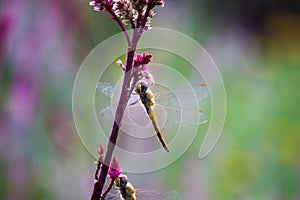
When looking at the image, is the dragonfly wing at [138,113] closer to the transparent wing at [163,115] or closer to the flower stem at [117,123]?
the transparent wing at [163,115]

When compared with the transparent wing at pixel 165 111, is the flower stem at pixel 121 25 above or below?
above

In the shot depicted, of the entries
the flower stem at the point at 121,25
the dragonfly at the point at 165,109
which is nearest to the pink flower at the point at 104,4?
the flower stem at the point at 121,25

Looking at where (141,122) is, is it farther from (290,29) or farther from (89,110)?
(290,29)

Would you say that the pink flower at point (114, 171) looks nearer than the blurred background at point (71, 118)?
Yes

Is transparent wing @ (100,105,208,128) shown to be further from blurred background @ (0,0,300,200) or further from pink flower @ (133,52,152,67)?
blurred background @ (0,0,300,200)

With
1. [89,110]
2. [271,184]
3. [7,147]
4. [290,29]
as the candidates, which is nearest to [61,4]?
[89,110]

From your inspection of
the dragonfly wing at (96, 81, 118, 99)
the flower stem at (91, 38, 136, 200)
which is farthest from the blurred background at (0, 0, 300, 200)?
the flower stem at (91, 38, 136, 200)

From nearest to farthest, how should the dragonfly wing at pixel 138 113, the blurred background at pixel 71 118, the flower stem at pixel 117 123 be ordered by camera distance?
the flower stem at pixel 117 123
the dragonfly wing at pixel 138 113
the blurred background at pixel 71 118
